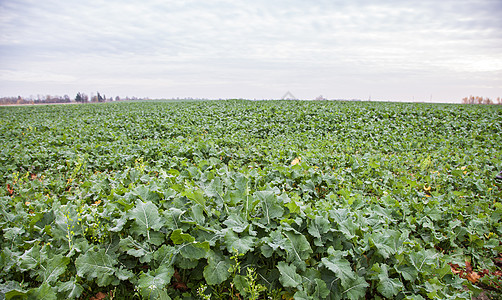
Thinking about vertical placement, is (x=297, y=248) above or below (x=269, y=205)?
below

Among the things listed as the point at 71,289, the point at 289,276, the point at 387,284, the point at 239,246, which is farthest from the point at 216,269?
the point at 387,284

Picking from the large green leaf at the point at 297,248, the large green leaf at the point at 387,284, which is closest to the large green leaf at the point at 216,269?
the large green leaf at the point at 297,248

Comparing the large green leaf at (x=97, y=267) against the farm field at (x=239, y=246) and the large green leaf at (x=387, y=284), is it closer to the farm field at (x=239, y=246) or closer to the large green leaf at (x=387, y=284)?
the farm field at (x=239, y=246)

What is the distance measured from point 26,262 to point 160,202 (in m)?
1.35

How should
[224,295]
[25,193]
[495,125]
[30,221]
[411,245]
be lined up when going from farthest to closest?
1. [495,125]
2. [25,193]
3. [411,245]
4. [30,221]
5. [224,295]

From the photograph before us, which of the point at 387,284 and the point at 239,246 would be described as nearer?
the point at 239,246

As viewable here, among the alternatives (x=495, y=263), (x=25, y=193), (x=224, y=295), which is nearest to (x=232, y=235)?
(x=224, y=295)

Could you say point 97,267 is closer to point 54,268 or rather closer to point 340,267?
point 54,268

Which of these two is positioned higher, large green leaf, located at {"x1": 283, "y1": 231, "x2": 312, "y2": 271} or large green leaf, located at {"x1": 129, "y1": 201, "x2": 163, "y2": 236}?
large green leaf, located at {"x1": 129, "y1": 201, "x2": 163, "y2": 236}

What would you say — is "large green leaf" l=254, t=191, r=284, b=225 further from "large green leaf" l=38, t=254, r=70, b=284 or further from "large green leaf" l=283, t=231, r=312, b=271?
"large green leaf" l=38, t=254, r=70, b=284

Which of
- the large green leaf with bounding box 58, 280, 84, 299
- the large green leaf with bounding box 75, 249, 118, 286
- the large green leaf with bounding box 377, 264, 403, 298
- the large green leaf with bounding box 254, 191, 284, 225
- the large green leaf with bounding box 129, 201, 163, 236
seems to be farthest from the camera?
the large green leaf with bounding box 254, 191, 284, 225

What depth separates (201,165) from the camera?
4852mm

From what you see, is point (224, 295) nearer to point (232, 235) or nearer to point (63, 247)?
point (232, 235)

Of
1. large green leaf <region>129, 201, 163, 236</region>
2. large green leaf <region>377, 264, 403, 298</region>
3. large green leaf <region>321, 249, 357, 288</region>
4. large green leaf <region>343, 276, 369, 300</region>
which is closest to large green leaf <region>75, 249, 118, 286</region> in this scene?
large green leaf <region>129, 201, 163, 236</region>
